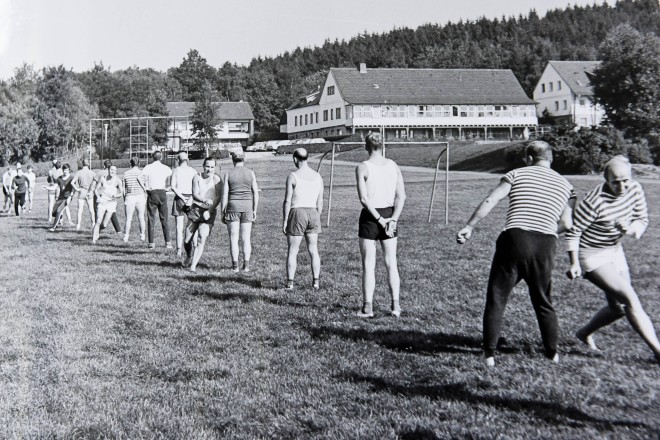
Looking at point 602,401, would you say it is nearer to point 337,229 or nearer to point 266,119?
point 337,229

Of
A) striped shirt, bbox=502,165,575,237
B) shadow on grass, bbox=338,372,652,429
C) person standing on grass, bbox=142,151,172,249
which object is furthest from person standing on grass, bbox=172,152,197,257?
striped shirt, bbox=502,165,575,237

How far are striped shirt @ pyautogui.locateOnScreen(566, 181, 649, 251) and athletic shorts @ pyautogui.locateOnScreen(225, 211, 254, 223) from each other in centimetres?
614

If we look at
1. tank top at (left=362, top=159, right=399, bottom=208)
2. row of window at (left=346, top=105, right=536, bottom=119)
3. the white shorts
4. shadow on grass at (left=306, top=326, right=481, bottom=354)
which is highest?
row of window at (left=346, top=105, right=536, bottom=119)

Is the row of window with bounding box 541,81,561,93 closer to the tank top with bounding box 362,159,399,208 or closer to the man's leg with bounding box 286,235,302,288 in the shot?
the man's leg with bounding box 286,235,302,288

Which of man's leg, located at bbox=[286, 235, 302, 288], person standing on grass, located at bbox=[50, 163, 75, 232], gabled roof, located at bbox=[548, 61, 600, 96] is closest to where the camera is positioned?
man's leg, located at bbox=[286, 235, 302, 288]

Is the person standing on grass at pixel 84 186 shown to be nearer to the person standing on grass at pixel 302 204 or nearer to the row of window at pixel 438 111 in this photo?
the person standing on grass at pixel 302 204

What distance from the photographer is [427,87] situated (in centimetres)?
7894

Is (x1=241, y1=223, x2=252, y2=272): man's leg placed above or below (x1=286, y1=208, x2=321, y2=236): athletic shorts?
below

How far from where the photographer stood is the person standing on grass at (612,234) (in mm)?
5656

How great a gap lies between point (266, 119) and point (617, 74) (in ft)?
201

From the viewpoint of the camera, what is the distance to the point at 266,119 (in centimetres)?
10525

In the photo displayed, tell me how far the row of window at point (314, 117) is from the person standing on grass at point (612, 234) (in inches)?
2903

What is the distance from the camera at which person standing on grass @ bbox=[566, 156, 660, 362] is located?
5656 millimetres

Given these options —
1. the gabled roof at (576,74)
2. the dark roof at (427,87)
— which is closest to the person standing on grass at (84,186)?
the dark roof at (427,87)
